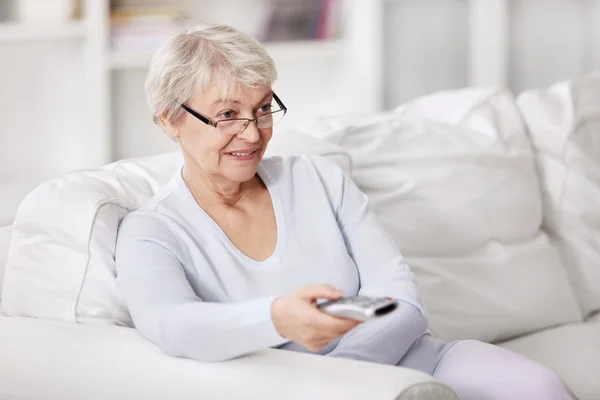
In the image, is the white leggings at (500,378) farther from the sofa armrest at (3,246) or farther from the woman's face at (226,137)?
the sofa armrest at (3,246)

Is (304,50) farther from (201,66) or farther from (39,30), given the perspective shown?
(201,66)

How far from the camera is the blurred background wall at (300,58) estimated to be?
3303 mm

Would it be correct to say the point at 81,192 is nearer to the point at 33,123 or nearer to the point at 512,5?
the point at 33,123

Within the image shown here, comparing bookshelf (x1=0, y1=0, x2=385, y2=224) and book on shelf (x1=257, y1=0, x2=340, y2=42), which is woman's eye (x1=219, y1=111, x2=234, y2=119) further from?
book on shelf (x1=257, y1=0, x2=340, y2=42)

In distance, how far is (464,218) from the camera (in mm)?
2168

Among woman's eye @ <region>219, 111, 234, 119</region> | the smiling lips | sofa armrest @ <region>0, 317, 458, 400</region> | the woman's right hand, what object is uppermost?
woman's eye @ <region>219, 111, 234, 119</region>

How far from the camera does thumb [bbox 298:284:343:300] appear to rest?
1303 millimetres

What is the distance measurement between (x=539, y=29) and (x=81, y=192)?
246cm

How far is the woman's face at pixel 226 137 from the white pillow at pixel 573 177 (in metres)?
0.94

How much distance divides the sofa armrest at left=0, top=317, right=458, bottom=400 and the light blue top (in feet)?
0.14

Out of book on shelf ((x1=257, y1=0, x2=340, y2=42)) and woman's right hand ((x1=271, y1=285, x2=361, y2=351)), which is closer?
woman's right hand ((x1=271, y1=285, x2=361, y2=351))

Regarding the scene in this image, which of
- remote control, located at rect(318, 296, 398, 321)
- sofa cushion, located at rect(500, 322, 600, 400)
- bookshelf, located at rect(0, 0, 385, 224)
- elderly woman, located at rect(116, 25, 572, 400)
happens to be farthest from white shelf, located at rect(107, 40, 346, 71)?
remote control, located at rect(318, 296, 398, 321)

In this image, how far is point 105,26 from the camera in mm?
3295

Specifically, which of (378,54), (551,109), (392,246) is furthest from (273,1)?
(392,246)
